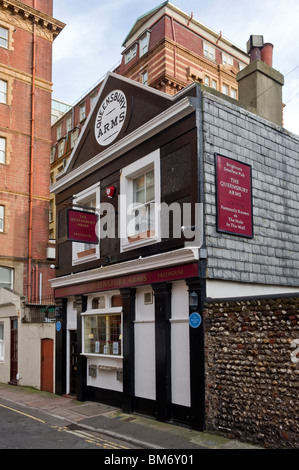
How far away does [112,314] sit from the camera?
560 inches

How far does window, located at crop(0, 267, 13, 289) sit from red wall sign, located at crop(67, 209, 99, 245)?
1329 cm

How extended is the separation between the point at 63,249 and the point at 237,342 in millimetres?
9433

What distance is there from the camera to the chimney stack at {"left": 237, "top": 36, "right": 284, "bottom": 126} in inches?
537

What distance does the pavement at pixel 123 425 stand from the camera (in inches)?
371

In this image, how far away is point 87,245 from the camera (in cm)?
1631

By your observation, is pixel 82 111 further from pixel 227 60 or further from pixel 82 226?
pixel 82 226

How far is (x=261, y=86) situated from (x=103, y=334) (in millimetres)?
9134

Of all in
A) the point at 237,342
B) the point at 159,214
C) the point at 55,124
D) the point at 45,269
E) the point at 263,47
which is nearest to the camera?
the point at 237,342

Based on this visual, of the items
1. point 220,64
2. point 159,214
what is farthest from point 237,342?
point 220,64

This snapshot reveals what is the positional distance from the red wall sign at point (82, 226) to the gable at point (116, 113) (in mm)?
2429

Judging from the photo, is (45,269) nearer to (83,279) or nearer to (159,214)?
(83,279)

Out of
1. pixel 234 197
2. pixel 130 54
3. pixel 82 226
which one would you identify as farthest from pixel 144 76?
pixel 234 197

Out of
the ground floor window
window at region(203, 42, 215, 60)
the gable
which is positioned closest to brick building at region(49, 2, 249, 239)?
window at region(203, 42, 215, 60)

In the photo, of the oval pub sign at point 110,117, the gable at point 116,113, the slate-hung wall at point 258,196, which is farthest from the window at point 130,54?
the slate-hung wall at point 258,196
